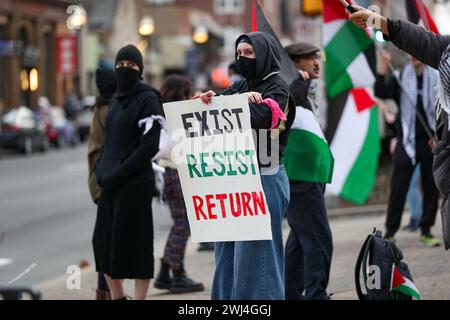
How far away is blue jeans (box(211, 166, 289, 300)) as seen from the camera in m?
6.49

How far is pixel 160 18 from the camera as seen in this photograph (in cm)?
8431

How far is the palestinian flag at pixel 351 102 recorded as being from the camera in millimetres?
10992

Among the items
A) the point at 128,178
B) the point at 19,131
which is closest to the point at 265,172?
the point at 128,178

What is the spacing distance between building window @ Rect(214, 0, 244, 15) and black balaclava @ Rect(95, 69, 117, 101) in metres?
88.0

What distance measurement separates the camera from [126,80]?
320 inches

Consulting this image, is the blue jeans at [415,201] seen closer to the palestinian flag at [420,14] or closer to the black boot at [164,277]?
the palestinian flag at [420,14]

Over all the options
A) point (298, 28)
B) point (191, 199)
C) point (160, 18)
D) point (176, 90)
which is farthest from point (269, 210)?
point (160, 18)

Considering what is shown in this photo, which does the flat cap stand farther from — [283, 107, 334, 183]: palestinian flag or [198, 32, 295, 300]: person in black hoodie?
[198, 32, 295, 300]: person in black hoodie

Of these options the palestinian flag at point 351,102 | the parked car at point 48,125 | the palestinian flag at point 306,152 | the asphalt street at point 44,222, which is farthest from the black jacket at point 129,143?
the parked car at point 48,125

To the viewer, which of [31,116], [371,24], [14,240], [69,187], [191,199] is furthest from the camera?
[31,116]

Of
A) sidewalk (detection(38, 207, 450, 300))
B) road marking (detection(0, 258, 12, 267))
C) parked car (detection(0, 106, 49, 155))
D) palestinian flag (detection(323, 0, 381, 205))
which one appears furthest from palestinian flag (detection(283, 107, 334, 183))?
parked car (detection(0, 106, 49, 155))
